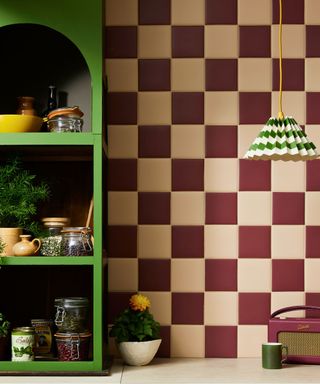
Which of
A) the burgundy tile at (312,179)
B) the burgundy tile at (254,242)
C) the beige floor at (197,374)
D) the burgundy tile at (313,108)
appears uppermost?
the burgundy tile at (313,108)

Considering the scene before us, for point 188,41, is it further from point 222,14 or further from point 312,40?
point 312,40

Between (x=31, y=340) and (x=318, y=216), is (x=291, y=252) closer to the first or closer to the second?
(x=318, y=216)

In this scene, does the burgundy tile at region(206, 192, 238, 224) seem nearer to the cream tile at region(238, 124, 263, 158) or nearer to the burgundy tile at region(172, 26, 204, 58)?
A: the cream tile at region(238, 124, 263, 158)

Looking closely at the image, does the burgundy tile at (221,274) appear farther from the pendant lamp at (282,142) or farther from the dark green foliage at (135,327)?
the pendant lamp at (282,142)

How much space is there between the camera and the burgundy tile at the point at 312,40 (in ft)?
11.5

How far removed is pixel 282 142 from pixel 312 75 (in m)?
0.80

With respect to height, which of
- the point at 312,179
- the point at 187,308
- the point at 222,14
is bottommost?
the point at 187,308

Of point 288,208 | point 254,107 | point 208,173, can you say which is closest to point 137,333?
point 208,173

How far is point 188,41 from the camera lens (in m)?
3.51

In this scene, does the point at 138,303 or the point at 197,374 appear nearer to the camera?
the point at 197,374

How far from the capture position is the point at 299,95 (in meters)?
3.49

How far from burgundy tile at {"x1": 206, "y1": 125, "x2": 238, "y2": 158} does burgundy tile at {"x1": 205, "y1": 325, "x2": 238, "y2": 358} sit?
86cm

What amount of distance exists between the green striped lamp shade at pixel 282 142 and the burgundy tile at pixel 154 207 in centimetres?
69

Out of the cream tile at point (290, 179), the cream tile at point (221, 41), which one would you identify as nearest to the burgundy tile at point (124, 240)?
the cream tile at point (290, 179)
